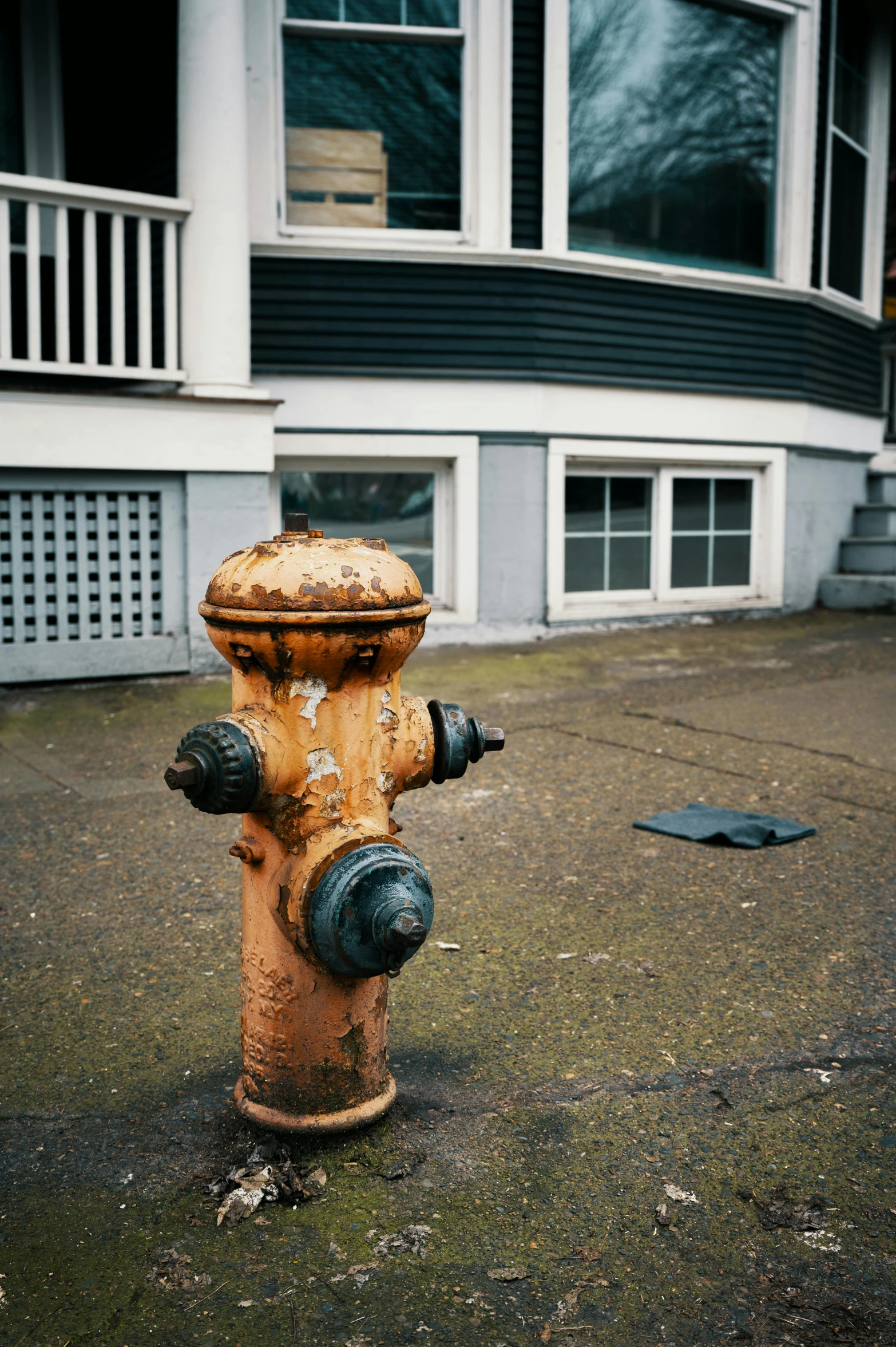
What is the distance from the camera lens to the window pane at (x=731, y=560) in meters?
9.23

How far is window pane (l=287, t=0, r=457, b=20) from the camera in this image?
750 cm

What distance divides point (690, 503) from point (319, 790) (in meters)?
7.51

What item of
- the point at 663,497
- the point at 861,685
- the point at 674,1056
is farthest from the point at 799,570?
the point at 674,1056

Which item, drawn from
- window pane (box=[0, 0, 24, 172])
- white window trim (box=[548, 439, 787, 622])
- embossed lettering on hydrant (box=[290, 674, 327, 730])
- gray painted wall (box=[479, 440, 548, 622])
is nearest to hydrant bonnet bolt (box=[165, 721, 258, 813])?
embossed lettering on hydrant (box=[290, 674, 327, 730])

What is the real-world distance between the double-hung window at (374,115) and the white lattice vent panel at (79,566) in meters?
2.54

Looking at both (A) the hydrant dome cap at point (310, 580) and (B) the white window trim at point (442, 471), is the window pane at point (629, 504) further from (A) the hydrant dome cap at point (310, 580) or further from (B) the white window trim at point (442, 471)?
(A) the hydrant dome cap at point (310, 580)

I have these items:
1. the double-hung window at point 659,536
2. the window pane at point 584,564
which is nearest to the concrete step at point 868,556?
the double-hung window at point 659,536

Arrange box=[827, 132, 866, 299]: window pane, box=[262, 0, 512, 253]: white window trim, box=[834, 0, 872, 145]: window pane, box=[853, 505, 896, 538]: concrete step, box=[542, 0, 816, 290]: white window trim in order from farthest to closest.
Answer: box=[853, 505, 896, 538]: concrete step, box=[827, 132, 866, 299]: window pane, box=[834, 0, 872, 145]: window pane, box=[542, 0, 816, 290]: white window trim, box=[262, 0, 512, 253]: white window trim

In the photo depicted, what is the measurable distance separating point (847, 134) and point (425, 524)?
5590 mm

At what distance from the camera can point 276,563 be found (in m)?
1.90

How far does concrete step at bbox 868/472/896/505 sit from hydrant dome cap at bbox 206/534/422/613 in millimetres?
9597

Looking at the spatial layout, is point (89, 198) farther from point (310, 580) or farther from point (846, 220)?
point (846, 220)

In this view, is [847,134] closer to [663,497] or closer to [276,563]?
[663,497]

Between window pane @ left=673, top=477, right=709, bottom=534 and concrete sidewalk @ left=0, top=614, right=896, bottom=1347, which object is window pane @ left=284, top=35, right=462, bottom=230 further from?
concrete sidewalk @ left=0, top=614, right=896, bottom=1347
